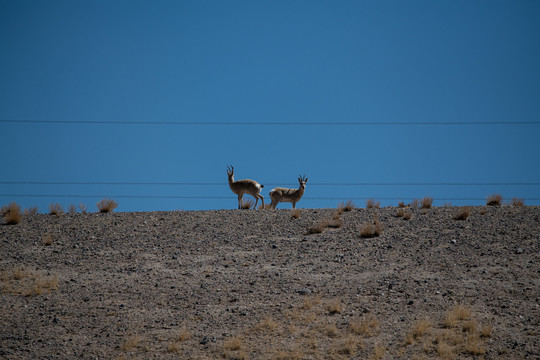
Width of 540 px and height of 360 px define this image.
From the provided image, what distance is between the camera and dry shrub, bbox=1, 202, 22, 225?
73.3 feet

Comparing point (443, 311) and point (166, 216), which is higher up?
point (166, 216)

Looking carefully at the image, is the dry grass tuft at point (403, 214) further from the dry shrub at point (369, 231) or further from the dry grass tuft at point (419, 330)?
the dry grass tuft at point (419, 330)

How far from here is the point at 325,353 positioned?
508 inches

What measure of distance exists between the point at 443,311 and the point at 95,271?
9923mm

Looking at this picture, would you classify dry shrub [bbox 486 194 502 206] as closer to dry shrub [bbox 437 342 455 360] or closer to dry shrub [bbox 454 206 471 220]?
dry shrub [bbox 454 206 471 220]

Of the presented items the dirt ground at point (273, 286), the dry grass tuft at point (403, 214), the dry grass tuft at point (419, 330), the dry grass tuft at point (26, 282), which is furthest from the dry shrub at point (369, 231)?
the dry grass tuft at point (26, 282)

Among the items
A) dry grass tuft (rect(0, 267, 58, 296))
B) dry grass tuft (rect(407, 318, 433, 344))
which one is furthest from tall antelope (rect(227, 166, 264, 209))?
dry grass tuft (rect(407, 318, 433, 344))

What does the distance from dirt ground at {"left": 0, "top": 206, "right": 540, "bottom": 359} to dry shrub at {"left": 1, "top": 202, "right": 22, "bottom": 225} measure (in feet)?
1.57

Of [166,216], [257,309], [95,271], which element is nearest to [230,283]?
[257,309]

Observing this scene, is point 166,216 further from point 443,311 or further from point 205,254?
point 443,311

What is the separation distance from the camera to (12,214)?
22.8 m

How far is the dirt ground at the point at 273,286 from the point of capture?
13.2 meters

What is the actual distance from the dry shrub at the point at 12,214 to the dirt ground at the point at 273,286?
48cm

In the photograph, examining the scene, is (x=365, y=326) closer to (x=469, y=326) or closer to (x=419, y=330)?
(x=419, y=330)
